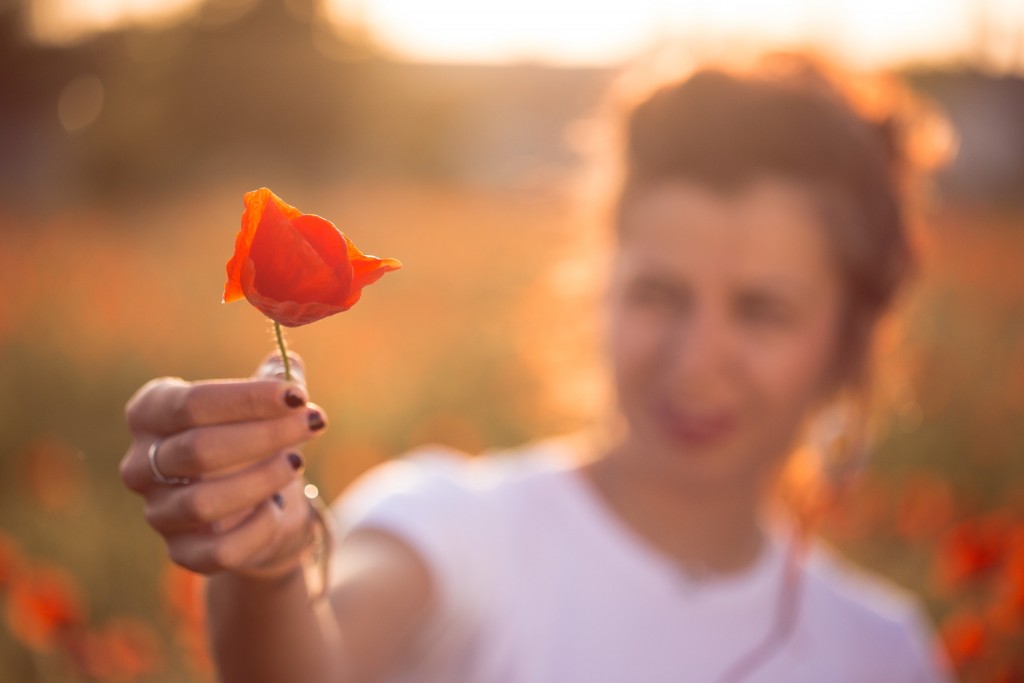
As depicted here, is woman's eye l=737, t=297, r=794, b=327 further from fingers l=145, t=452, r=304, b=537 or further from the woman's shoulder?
fingers l=145, t=452, r=304, b=537

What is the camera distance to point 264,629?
36.5 inches

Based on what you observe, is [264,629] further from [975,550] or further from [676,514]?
[975,550]

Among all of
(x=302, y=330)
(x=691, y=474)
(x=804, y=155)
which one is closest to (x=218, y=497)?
(x=691, y=474)

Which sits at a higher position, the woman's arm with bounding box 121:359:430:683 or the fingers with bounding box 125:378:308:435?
the fingers with bounding box 125:378:308:435

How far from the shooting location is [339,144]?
10398 millimetres

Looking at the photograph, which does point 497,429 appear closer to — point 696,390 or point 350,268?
point 696,390

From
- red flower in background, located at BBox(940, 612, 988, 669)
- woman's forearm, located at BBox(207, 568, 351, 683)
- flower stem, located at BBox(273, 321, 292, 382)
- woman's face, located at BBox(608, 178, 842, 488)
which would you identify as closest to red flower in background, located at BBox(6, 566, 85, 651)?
woman's forearm, located at BBox(207, 568, 351, 683)

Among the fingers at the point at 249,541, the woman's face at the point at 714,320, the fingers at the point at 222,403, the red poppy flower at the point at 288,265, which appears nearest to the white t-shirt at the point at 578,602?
the woman's face at the point at 714,320

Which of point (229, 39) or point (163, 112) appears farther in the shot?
point (229, 39)

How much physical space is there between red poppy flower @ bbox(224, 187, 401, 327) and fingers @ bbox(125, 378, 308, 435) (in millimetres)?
70

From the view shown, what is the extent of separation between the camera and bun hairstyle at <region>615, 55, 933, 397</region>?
1.90 meters

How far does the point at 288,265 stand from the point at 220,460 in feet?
0.57

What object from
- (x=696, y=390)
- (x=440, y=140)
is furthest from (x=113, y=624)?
(x=440, y=140)

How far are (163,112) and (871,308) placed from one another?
7334 mm
